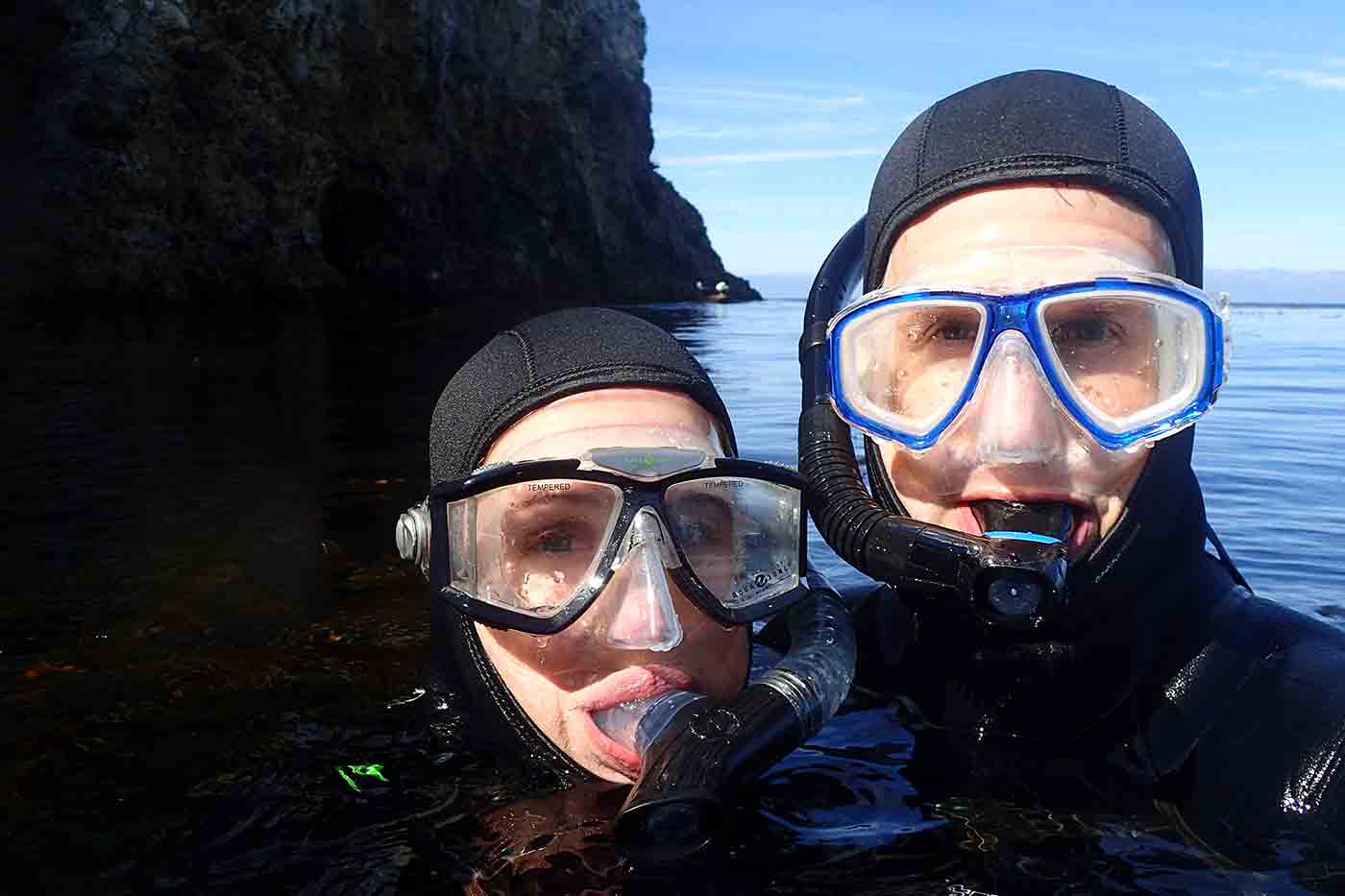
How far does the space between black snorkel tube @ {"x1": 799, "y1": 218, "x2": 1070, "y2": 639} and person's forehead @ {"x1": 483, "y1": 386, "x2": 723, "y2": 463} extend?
0.30 m

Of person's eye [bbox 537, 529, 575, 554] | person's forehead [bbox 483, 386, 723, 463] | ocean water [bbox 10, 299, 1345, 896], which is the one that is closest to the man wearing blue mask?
ocean water [bbox 10, 299, 1345, 896]

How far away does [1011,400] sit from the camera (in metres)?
2.22

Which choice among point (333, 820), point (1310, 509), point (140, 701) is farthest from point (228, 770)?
point (1310, 509)

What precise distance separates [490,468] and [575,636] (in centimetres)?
38

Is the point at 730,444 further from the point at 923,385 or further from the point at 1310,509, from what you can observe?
the point at 1310,509

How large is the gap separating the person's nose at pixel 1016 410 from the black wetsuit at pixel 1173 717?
0.54m

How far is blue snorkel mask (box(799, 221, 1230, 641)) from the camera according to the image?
7.14 feet

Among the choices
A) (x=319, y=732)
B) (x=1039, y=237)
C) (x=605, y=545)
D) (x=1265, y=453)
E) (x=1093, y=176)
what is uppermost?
(x=1093, y=176)

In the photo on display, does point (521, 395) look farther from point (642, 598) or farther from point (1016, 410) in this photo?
point (1016, 410)

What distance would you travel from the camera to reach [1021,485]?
7.39 ft

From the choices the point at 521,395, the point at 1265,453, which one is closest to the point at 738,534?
the point at 521,395

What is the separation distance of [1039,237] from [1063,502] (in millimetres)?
550

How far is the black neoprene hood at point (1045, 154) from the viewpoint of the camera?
2.36 meters

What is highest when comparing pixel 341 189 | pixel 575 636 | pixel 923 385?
pixel 341 189
